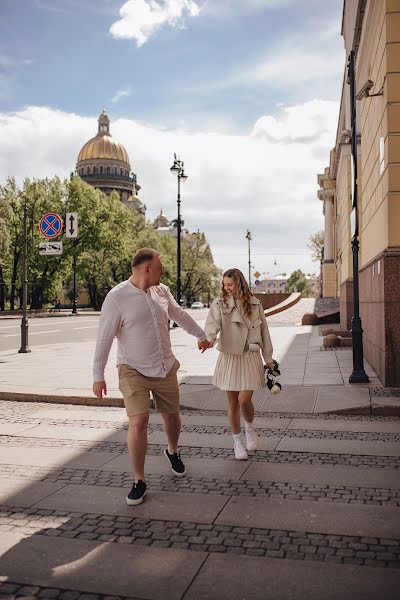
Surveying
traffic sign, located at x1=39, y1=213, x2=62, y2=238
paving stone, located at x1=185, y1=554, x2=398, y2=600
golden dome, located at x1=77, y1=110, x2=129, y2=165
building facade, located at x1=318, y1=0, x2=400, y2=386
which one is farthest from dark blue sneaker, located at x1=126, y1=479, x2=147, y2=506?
golden dome, located at x1=77, y1=110, x2=129, y2=165

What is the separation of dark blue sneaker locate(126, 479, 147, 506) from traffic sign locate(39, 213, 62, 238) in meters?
13.4

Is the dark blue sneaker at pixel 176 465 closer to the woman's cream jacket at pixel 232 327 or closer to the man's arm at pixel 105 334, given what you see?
the man's arm at pixel 105 334

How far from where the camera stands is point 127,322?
16.0 ft

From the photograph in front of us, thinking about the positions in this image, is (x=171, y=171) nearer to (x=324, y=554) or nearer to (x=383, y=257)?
(x=383, y=257)

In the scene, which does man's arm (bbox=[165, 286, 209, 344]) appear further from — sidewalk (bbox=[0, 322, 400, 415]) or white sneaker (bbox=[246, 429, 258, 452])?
sidewalk (bbox=[0, 322, 400, 415])

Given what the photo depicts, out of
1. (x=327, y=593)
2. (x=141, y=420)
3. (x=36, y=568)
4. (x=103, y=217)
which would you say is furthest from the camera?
(x=103, y=217)

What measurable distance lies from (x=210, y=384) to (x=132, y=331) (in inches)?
222

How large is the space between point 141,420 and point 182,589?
5.38 ft

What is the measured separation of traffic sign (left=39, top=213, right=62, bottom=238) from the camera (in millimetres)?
17406

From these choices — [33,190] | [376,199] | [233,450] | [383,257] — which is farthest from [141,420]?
[33,190]

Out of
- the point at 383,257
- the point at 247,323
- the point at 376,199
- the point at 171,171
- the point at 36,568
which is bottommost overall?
the point at 36,568

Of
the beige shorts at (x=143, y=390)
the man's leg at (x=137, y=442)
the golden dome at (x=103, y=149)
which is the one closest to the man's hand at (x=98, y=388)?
the beige shorts at (x=143, y=390)

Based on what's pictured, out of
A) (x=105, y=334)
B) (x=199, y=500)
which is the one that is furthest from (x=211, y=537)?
(x=105, y=334)

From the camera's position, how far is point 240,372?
585cm
